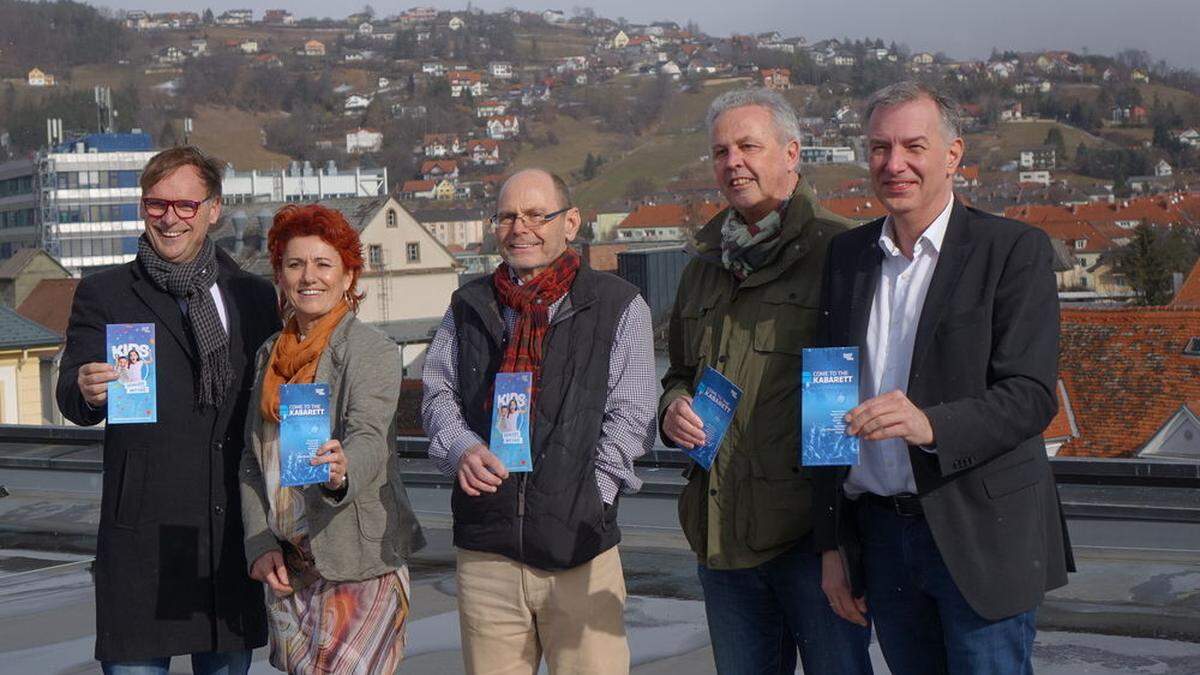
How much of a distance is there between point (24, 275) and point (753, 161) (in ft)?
144

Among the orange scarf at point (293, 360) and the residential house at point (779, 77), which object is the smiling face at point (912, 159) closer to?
the orange scarf at point (293, 360)

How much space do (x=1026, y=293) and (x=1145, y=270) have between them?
62.1 meters

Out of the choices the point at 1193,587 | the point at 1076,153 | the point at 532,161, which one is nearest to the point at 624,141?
the point at 532,161

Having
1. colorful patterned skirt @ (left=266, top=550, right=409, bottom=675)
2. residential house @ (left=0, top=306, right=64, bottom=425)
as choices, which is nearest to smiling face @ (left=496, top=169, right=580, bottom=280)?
colorful patterned skirt @ (left=266, top=550, right=409, bottom=675)

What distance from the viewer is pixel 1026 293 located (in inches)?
120

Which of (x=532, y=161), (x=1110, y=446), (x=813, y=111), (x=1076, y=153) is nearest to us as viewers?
(x=1110, y=446)

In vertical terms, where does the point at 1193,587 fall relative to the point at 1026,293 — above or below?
below

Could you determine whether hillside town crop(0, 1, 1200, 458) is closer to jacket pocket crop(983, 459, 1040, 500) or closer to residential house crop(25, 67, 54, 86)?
residential house crop(25, 67, 54, 86)

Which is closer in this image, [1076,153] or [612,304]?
[612,304]

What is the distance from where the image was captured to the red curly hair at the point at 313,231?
3723 millimetres

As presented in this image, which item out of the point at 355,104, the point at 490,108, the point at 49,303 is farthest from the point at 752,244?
the point at 355,104

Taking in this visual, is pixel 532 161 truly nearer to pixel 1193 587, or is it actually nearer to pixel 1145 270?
pixel 1145 270

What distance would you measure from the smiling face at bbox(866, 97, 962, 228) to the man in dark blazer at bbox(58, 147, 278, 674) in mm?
1663

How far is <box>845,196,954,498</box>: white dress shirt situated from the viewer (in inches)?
126
